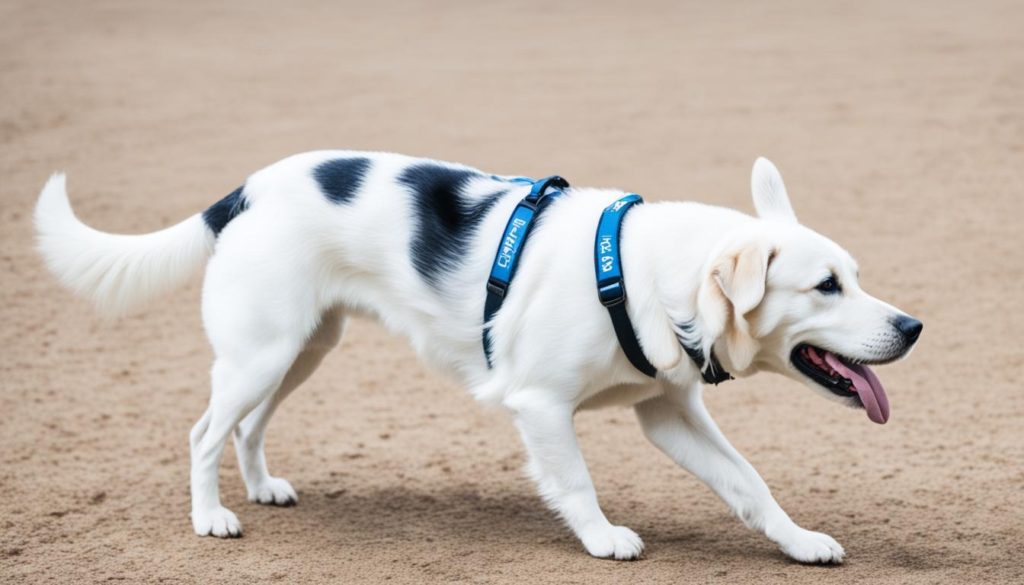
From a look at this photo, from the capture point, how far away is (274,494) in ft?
17.8

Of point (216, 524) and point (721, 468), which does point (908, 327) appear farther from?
point (216, 524)

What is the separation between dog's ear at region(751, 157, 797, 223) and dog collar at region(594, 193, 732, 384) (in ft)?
1.70

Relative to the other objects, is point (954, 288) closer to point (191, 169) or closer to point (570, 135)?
point (570, 135)

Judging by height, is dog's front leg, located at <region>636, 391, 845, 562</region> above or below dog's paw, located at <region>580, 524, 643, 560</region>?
above

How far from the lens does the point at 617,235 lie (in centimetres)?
453

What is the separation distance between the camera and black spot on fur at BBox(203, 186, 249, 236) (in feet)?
16.7

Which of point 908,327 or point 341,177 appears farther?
point 341,177

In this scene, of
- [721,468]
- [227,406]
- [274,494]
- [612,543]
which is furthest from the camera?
[274,494]

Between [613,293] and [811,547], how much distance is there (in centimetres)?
113

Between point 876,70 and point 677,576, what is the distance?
35.3ft

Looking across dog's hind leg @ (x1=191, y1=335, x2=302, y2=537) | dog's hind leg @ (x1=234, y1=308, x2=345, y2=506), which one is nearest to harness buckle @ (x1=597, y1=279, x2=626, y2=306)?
dog's hind leg @ (x1=191, y1=335, x2=302, y2=537)

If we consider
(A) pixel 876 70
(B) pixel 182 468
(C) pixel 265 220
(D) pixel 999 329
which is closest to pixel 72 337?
(B) pixel 182 468

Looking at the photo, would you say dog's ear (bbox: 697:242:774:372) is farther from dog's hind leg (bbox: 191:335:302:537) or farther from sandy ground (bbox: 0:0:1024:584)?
dog's hind leg (bbox: 191:335:302:537)

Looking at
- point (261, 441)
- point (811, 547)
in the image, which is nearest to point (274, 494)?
point (261, 441)
